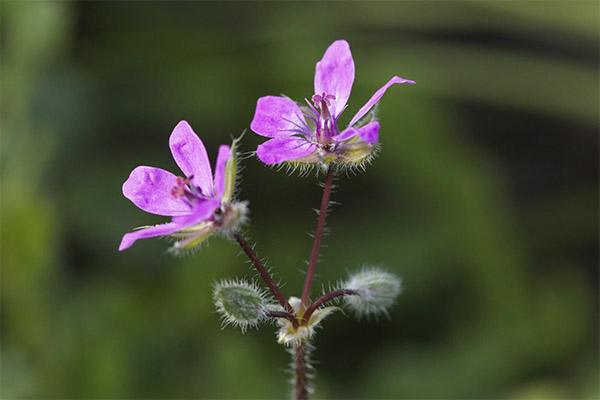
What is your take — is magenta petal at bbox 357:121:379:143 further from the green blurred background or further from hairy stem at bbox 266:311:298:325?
the green blurred background

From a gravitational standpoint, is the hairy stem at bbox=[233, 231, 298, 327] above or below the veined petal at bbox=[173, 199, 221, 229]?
below

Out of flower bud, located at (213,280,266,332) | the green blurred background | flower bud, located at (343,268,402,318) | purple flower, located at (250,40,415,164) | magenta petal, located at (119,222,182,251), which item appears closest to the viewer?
magenta petal, located at (119,222,182,251)

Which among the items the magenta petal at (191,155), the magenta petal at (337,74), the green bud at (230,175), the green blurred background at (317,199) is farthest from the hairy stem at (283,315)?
the green blurred background at (317,199)

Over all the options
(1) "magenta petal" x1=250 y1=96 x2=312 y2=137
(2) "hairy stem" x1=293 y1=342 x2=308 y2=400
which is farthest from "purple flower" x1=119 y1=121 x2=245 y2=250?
(2) "hairy stem" x1=293 y1=342 x2=308 y2=400

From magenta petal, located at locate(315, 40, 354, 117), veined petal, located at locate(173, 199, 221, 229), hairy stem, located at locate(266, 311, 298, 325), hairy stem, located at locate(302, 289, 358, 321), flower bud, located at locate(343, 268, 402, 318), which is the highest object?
magenta petal, located at locate(315, 40, 354, 117)

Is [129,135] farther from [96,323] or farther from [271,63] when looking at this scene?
[96,323]

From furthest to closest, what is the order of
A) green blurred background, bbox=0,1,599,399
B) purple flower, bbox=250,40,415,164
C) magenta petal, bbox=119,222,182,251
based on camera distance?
green blurred background, bbox=0,1,599,399, purple flower, bbox=250,40,415,164, magenta petal, bbox=119,222,182,251

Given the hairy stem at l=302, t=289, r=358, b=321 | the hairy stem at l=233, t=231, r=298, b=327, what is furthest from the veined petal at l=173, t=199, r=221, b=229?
the hairy stem at l=302, t=289, r=358, b=321

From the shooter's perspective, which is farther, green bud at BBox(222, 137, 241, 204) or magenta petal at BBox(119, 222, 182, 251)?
green bud at BBox(222, 137, 241, 204)
